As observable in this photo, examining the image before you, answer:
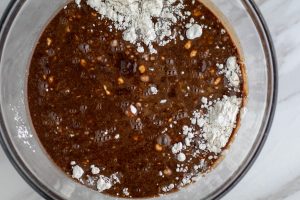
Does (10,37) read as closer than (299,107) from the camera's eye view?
Yes

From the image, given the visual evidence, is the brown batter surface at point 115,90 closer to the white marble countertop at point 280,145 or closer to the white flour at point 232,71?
the white flour at point 232,71

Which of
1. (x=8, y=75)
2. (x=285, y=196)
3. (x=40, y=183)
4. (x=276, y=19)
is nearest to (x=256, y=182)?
(x=285, y=196)

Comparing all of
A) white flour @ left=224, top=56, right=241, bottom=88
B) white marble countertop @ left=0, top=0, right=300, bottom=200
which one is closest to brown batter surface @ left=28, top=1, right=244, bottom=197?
white flour @ left=224, top=56, right=241, bottom=88

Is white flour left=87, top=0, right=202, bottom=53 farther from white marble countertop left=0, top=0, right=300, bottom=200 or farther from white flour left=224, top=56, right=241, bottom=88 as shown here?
white marble countertop left=0, top=0, right=300, bottom=200

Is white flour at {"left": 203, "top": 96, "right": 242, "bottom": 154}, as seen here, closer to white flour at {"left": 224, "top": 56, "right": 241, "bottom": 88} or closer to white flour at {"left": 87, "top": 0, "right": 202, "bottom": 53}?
white flour at {"left": 224, "top": 56, "right": 241, "bottom": 88}

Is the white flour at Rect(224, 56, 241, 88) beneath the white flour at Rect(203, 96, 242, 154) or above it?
above

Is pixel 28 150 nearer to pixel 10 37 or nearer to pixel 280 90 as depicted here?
pixel 10 37

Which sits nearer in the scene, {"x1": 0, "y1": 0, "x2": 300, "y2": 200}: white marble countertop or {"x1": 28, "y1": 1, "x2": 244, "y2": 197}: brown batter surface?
{"x1": 28, "y1": 1, "x2": 244, "y2": 197}: brown batter surface
